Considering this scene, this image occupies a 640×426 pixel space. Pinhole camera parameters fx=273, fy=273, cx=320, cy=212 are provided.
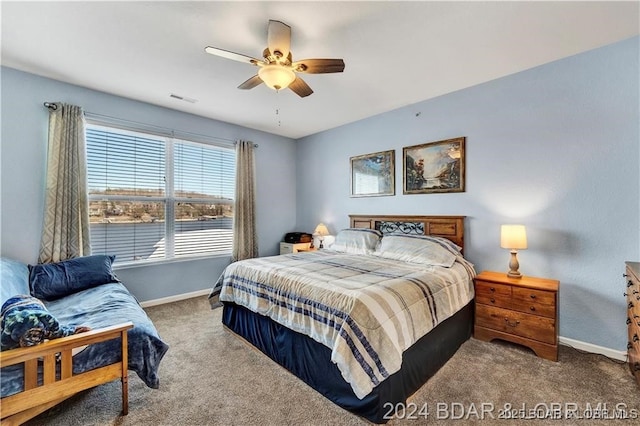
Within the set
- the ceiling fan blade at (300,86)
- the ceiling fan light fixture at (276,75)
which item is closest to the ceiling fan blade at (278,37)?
the ceiling fan light fixture at (276,75)

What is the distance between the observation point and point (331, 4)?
6.37 ft

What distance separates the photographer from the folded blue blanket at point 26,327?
1.43 meters

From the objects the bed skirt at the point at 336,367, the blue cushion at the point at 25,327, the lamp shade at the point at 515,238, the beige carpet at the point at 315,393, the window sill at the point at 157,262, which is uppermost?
the lamp shade at the point at 515,238

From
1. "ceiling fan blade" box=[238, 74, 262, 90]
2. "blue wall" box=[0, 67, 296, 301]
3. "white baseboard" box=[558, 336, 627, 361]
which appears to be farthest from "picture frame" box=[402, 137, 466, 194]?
"blue wall" box=[0, 67, 296, 301]

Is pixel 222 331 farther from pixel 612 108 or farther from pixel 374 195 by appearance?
pixel 612 108

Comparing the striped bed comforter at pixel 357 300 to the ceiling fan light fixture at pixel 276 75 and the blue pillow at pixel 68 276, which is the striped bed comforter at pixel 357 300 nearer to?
the blue pillow at pixel 68 276

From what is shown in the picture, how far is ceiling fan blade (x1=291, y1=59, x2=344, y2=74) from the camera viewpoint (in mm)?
2105

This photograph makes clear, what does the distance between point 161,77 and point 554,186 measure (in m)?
4.27

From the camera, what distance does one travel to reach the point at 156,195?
3896mm

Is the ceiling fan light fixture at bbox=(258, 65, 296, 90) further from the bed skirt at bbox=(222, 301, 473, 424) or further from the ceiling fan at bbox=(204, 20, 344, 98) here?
the bed skirt at bbox=(222, 301, 473, 424)

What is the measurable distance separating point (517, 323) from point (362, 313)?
178 centimetres

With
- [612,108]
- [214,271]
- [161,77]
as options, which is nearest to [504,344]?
[612,108]

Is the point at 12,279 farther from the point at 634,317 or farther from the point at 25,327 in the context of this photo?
the point at 634,317

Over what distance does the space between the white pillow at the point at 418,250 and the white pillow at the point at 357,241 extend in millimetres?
203
